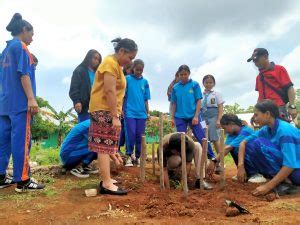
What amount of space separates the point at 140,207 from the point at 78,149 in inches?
66.1

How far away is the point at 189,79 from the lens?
5738mm

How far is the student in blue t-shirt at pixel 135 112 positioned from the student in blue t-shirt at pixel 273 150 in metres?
1.78

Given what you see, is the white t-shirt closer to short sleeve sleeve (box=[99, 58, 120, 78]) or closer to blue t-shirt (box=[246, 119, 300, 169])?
blue t-shirt (box=[246, 119, 300, 169])

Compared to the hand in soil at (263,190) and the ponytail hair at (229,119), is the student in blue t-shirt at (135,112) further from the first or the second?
the hand in soil at (263,190)

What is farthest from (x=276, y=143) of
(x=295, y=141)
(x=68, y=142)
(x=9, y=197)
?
(x=9, y=197)

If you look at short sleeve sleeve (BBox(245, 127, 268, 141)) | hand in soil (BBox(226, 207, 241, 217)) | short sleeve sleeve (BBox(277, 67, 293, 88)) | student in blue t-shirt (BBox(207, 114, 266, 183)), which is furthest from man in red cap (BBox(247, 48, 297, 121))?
hand in soil (BBox(226, 207, 241, 217))

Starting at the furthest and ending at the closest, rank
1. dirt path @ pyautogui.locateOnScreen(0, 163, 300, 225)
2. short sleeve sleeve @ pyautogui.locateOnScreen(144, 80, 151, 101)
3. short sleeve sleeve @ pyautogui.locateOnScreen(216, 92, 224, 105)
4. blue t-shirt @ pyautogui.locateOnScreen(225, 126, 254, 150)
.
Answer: short sleeve sleeve @ pyautogui.locateOnScreen(216, 92, 224, 105)
short sleeve sleeve @ pyautogui.locateOnScreen(144, 80, 151, 101)
blue t-shirt @ pyautogui.locateOnScreen(225, 126, 254, 150)
dirt path @ pyautogui.locateOnScreen(0, 163, 300, 225)

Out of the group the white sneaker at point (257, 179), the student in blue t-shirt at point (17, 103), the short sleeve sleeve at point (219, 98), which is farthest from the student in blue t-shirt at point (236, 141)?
the student in blue t-shirt at point (17, 103)

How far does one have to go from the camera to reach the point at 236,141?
14.9 ft

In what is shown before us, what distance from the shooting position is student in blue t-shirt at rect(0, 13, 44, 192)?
3.71 meters

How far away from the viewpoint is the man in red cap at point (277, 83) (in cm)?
487

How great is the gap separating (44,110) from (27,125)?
14016mm

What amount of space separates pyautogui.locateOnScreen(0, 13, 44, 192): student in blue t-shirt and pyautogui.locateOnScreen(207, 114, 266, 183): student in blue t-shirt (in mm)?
2334

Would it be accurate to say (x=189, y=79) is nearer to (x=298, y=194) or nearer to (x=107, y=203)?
(x=298, y=194)
